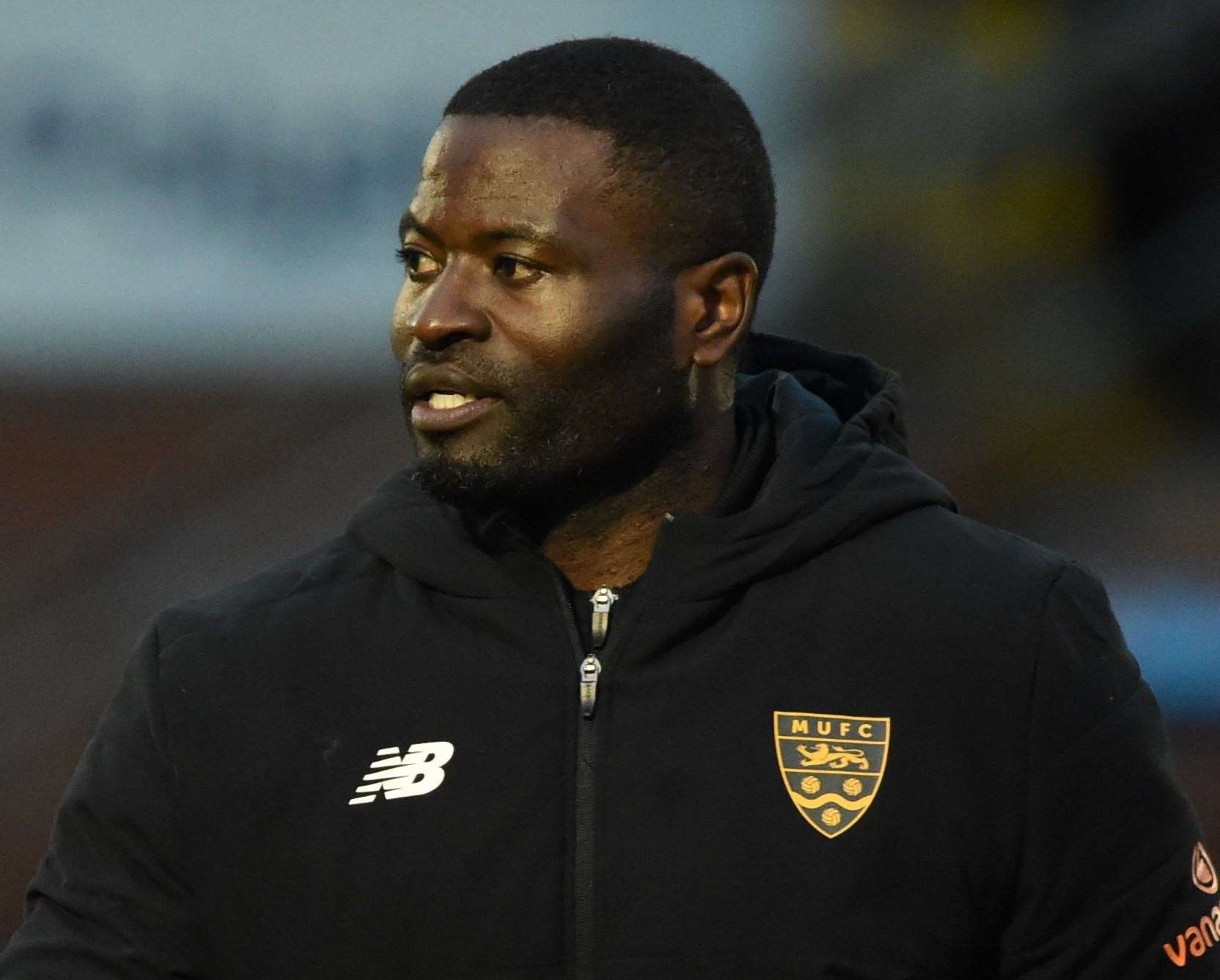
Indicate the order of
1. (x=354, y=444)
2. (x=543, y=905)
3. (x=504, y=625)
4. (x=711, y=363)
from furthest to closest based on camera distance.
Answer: (x=354, y=444) → (x=711, y=363) → (x=504, y=625) → (x=543, y=905)

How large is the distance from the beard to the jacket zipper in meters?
0.13

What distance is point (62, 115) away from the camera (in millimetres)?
6246

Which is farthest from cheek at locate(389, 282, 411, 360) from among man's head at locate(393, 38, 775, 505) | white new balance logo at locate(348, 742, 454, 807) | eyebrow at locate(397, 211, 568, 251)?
white new balance logo at locate(348, 742, 454, 807)

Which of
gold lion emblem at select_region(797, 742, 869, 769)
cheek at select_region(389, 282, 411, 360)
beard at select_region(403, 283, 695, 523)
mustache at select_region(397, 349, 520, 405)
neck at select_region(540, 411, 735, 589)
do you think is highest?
cheek at select_region(389, 282, 411, 360)

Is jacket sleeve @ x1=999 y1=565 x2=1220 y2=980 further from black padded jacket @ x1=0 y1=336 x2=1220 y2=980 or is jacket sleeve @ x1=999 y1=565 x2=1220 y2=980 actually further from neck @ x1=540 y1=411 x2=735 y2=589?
neck @ x1=540 y1=411 x2=735 y2=589

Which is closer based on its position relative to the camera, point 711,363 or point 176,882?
point 176,882

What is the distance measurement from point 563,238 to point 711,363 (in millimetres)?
297

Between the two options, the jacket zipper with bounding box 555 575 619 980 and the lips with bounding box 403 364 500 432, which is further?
the lips with bounding box 403 364 500 432

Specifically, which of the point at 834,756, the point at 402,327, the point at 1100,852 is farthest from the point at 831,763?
the point at 402,327

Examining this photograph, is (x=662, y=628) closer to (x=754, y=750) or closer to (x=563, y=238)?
(x=754, y=750)

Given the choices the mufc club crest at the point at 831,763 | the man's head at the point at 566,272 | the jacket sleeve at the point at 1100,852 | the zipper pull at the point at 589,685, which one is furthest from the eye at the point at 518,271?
the jacket sleeve at the point at 1100,852

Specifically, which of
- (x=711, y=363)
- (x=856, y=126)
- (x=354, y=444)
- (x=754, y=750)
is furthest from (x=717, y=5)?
(x=754, y=750)

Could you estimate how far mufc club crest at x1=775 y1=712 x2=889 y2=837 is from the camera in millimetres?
2561

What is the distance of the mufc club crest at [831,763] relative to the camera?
256 cm
